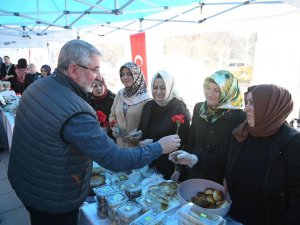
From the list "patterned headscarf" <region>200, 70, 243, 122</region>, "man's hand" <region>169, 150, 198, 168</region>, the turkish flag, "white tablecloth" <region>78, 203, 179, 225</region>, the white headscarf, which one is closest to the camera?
"white tablecloth" <region>78, 203, 179, 225</region>

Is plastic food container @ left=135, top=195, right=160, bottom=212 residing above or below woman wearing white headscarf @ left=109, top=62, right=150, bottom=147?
below

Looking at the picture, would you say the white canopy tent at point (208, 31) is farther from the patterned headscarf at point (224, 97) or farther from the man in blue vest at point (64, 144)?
the man in blue vest at point (64, 144)

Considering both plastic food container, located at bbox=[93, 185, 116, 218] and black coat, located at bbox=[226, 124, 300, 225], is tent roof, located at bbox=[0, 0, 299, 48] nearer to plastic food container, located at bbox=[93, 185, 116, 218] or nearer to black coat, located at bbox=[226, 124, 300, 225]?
black coat, located at bbox=[226, 124, 300, 225]

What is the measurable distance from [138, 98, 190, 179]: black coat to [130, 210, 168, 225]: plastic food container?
0.78m

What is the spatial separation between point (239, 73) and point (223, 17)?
2.84 m

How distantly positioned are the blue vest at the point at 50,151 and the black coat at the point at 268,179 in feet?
2.81

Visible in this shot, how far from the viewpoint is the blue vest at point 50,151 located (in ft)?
3.47

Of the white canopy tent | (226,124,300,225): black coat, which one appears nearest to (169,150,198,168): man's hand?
(226,124,300,225): black coat

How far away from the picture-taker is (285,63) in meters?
2.62

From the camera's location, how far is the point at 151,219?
1.07 meters

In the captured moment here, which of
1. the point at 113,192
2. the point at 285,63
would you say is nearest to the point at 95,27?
the point at 285,63

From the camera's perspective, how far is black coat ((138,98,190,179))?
1.91m

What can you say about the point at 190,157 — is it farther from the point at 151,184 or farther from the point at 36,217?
the point at 36,217

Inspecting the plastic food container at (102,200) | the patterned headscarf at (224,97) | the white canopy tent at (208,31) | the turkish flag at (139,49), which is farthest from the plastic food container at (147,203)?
the turkish flag at (139,49)
